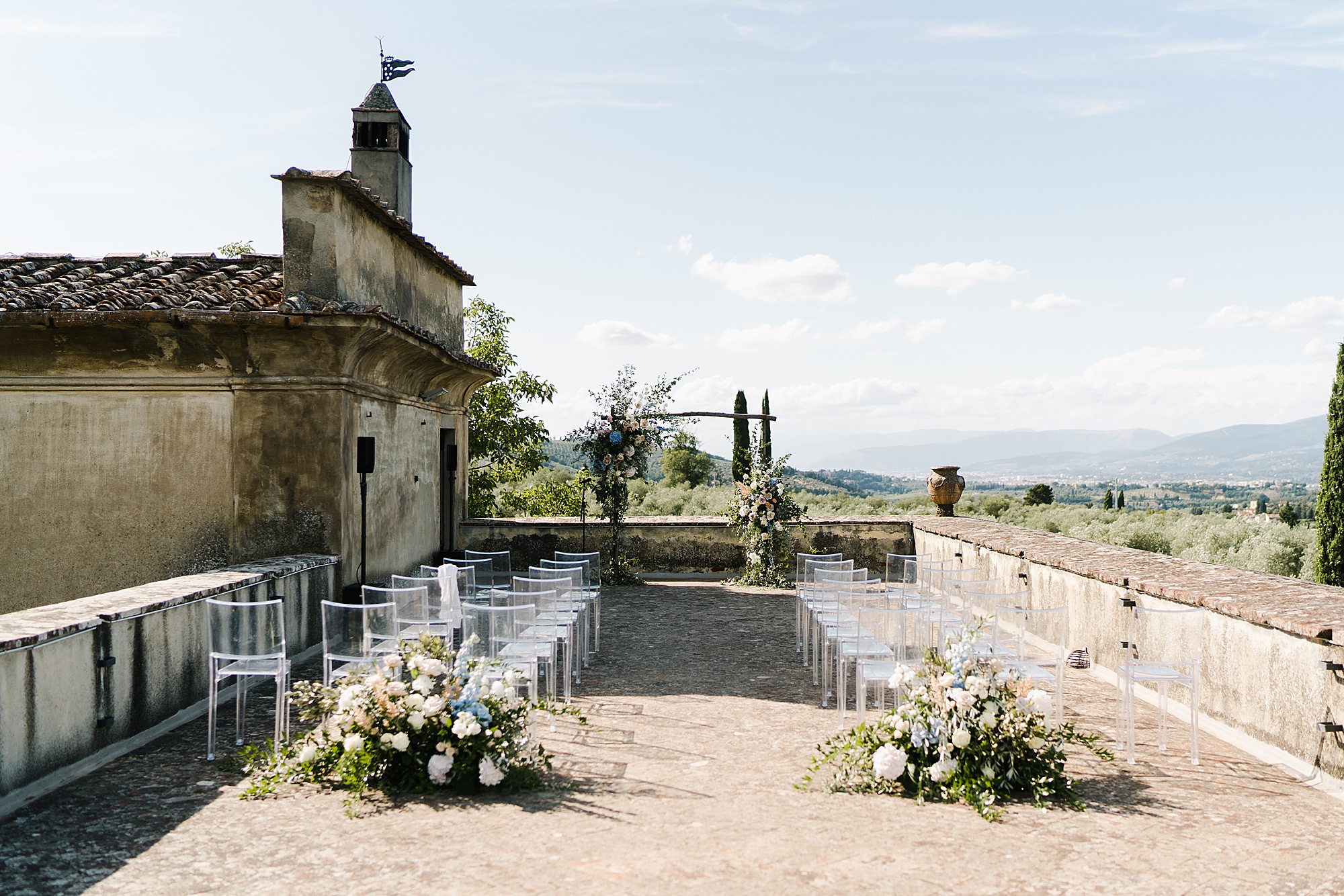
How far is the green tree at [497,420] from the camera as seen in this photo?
19.0 m

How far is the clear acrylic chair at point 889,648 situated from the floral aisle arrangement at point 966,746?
12.6 inches

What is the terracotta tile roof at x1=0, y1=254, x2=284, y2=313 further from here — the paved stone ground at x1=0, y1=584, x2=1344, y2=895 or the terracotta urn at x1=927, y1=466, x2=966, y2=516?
the terracotta urn at x1=927, y1=466, x2=966, y2=516

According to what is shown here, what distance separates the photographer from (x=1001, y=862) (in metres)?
3.82

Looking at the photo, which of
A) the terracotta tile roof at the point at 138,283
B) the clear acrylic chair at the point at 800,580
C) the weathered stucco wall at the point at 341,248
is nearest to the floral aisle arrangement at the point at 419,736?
the clear acrylic chair at the point at 800,580

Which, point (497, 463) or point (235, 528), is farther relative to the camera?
point (497, 463)

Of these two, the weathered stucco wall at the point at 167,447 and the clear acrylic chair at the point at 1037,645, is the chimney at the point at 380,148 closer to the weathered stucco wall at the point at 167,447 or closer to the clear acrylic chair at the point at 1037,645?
the weathered stucco wall at the point at 167,447

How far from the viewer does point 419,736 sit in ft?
15.9

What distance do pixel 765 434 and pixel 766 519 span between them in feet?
43.8

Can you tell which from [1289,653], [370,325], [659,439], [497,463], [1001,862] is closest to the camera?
[1001,862]

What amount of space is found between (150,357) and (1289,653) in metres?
9.05

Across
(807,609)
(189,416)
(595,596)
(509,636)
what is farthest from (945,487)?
(189,416)

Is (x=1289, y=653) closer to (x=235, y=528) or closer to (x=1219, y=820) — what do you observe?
(x=1219, y=820)

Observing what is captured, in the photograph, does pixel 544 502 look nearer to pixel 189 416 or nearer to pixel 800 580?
pixel 800 580

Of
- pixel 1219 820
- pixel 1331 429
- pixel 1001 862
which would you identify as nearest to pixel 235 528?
pixel 1001 862
